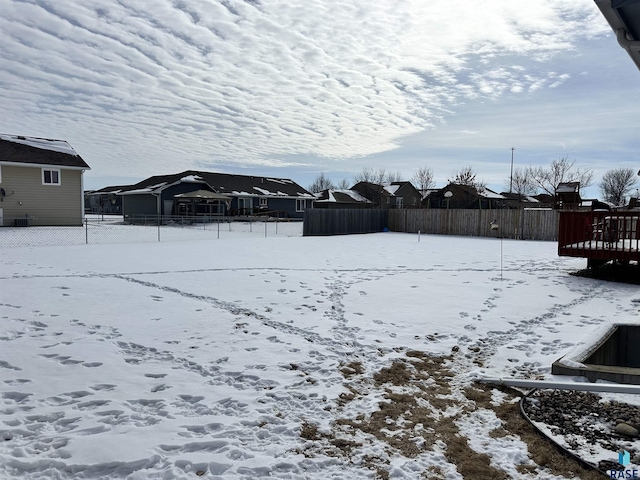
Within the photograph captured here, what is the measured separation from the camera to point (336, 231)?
26.2m

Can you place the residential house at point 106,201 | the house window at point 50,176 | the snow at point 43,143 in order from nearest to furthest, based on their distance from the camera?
the house window at point 50,176
the snow at point 43,143
the residential house at point 106,201

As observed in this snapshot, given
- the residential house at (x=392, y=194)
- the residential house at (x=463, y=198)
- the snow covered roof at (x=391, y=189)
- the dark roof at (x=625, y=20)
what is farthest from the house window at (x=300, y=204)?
the dark roof at (x=625, y=20)

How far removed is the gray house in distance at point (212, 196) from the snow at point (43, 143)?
8.15 m

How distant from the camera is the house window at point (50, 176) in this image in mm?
24719

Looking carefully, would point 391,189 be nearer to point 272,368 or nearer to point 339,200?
point 339,200

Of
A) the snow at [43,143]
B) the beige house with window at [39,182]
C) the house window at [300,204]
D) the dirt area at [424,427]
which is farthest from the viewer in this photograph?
the house window at [300,204]

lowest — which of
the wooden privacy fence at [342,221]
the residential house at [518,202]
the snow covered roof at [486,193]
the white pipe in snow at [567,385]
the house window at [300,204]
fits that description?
the white pipe in snow at [567,385]

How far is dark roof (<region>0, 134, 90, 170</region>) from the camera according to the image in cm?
2384

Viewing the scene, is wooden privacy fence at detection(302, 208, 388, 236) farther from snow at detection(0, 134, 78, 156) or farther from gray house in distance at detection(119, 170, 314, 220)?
snow at detection(0, 134, 78, 156)

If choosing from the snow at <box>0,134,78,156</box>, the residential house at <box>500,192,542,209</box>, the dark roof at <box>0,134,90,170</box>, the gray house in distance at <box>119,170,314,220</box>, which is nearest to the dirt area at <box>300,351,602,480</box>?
the dark roof at <box>0,134,90,170</box>

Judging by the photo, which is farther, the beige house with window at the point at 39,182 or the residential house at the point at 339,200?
the residential house at the point at 339,200

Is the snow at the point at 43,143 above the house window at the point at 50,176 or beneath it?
above

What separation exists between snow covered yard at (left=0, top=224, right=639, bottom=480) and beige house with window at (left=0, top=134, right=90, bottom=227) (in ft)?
54.8

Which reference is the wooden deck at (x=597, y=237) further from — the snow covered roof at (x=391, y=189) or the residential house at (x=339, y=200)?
the snow covered roof at (x=391, y=189)
